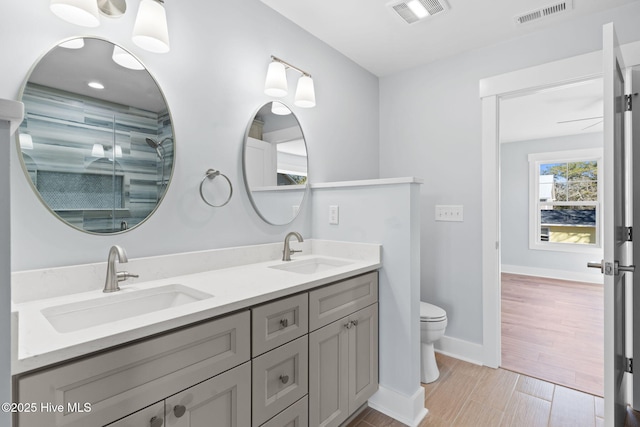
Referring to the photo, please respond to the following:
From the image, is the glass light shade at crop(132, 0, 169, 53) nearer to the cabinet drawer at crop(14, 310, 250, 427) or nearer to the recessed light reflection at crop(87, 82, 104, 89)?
the recessed light reflection at crop(87, 82, 104, 89)

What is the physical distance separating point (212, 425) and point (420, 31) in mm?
2572

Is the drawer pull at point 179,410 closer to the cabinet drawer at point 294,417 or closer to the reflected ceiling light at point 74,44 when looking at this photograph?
the cabinet drawer at point 294,417

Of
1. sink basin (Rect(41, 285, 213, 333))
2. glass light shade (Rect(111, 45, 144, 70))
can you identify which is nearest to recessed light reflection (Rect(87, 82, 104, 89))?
glass light shade (Rect(111, 45, 144, 70))

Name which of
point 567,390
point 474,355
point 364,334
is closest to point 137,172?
point 364,334

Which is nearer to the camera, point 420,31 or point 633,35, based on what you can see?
point 633,35

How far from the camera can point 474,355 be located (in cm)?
249

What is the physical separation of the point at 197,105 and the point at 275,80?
52 cm

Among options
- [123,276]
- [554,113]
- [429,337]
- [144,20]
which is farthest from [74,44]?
[554,113]

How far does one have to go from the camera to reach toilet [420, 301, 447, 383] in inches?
84.8

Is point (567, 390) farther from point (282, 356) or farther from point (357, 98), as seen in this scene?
point (357, 98)

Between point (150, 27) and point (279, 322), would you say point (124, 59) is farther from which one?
point (279, 322)

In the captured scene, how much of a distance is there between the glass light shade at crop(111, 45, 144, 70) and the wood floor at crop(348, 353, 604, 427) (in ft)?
6.78

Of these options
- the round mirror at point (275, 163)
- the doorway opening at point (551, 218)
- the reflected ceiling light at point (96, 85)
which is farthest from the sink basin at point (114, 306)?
the doorway opening at point (551, 218)

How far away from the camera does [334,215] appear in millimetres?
2152
